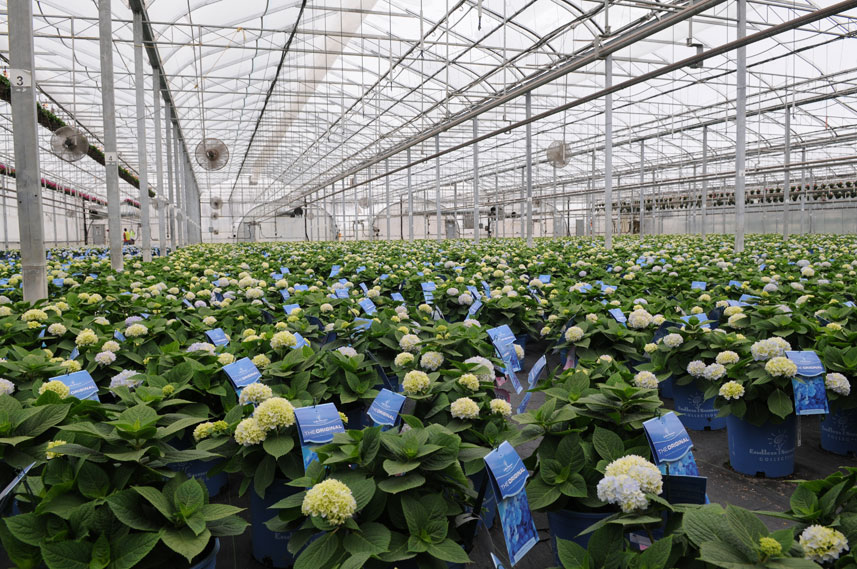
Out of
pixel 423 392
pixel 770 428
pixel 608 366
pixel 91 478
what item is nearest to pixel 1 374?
pixel 91 478

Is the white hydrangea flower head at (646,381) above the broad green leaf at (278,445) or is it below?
above

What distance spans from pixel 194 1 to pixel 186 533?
14334 millimetres

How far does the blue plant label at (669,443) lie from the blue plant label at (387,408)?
0.95 m

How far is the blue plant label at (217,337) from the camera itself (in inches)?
134

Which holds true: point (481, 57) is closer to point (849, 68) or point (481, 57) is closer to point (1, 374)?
point (849, 68)

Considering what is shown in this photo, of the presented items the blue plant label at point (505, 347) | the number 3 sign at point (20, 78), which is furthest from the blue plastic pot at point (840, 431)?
the number 3 sign at point (20, 78)

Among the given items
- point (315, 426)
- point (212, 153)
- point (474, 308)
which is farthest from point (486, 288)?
point (212, 153)

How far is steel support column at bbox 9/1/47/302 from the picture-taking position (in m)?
4.94

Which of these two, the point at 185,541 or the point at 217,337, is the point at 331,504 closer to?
the point at 185,541

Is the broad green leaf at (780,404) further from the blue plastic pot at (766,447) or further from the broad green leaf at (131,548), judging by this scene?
the broad green leaf at (131,548)

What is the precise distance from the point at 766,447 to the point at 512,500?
6.96 feet

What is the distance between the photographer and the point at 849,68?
64.7ft

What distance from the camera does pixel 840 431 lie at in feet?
10.9

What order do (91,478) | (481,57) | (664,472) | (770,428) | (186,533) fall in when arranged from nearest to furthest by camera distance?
(186,533) < (91,478) < (664,472) < (770,428) < (481,57)
